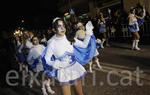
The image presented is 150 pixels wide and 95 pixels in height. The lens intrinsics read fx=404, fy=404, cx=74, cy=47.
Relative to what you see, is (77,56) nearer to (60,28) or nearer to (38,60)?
(60,28)

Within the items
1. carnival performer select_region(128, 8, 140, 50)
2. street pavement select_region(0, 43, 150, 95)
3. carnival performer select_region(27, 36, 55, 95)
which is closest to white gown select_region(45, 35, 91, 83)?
street pavement select_region(0, 43, 150, 95)

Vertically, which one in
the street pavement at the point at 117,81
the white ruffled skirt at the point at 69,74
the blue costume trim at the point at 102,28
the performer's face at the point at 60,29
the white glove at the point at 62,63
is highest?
the performer's face at the point at 60,29

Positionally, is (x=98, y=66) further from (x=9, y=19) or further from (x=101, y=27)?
(x=9, y=19)

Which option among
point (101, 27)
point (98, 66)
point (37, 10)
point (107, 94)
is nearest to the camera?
point (107, 94)

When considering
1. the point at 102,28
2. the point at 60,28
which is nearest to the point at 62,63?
the point at 60,28

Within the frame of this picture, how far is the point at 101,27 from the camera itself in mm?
21391

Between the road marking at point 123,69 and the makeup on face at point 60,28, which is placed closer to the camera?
the makeup on face at point 60,28

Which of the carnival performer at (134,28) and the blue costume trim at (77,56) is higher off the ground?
the blue costume trim at (77,56)

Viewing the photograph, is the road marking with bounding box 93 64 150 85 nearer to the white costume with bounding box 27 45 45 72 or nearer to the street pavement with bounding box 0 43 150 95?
the street pavement with bounding box 0 43 150 95

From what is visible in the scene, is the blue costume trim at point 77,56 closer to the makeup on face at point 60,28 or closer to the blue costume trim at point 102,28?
the makeup on face at point 60,28

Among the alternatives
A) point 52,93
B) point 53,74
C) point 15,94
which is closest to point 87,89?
point 52,93

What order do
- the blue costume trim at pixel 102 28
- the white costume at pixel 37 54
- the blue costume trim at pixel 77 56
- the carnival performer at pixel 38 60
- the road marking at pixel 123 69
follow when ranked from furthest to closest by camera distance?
the blue costume trim at pixel 102 28, the white costume at pixel 37 54, the carnival performer at pixel 38 60, the road marking at pixel 123 69, the blue costume trim at pixel 77 56

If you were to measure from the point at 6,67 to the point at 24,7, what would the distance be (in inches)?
2124

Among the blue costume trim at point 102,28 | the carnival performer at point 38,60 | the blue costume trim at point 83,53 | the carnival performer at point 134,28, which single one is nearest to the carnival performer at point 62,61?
the blue costume trim at point 83,53
